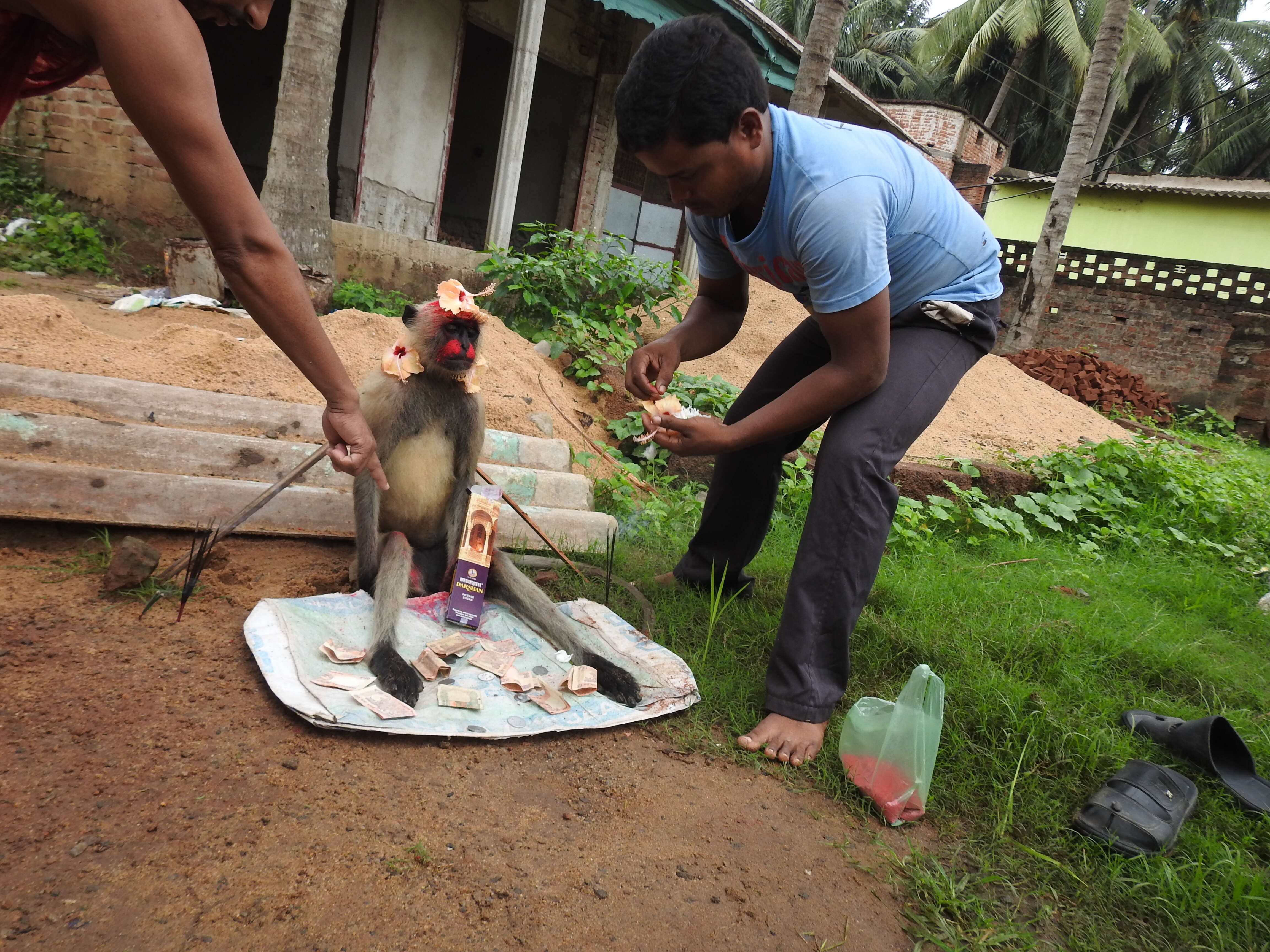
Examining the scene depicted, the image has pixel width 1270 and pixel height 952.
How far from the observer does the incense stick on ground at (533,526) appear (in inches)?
119

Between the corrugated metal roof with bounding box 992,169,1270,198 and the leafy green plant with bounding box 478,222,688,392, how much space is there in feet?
41.4

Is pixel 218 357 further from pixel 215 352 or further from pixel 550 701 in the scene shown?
pixel 550 701

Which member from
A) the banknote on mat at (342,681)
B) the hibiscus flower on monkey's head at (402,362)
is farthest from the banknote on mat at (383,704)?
the hibiscus flower on monkey's head at (402,362)

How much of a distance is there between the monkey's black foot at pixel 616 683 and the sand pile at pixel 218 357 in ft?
4.79

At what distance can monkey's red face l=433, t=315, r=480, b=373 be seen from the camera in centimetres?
300

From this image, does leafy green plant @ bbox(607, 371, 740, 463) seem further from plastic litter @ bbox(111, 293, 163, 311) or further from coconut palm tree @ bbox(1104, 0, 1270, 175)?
coconut palm tree @ bbox(1104, 0, 1270, 175)

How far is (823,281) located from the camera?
7.39 feet

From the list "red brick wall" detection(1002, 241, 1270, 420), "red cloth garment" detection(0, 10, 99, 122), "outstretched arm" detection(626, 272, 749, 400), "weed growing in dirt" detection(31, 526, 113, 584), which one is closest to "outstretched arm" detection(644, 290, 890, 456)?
"outstretched arm" detection(626, 272, 749, 400)

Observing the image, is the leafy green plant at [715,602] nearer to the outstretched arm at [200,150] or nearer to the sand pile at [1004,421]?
the outstretched arm at [200,150]

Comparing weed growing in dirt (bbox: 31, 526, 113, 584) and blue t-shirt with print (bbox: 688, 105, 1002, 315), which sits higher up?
blue t-shirt with print (bbox: 688, 105, 1002, 315)

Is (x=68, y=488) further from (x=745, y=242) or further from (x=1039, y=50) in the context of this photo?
(x=1039, y=50)

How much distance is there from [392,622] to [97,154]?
6589 mm

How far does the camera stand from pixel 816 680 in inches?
101

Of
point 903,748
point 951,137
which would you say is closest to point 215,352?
point 903,748
